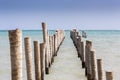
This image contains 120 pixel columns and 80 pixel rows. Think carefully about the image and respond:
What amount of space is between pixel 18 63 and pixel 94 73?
18.4 feet

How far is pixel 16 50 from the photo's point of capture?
6.06 metres

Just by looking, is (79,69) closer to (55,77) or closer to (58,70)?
(58,70)

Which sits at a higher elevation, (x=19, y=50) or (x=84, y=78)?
(x=19, y=50)

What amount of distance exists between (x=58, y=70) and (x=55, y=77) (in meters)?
2.30

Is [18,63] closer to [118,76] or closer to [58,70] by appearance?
[118,76]

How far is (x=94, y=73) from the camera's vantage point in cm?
1128

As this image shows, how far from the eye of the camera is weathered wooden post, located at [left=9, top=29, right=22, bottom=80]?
19.6 feet

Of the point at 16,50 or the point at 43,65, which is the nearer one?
the point at 16,50

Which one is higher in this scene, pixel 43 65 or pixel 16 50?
pixel 16 50

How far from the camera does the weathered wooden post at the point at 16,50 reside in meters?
5.98

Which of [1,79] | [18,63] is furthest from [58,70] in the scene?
[18,63]

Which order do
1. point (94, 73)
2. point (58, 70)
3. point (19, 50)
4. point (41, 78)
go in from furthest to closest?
Result: 1. point (58, 70)
2. point (41, 78)
3. point (94, 73)
4. point (19, 50)

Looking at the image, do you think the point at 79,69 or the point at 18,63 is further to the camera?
the point at 79,69

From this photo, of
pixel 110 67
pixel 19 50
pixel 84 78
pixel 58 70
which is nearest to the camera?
pixel 19 50
